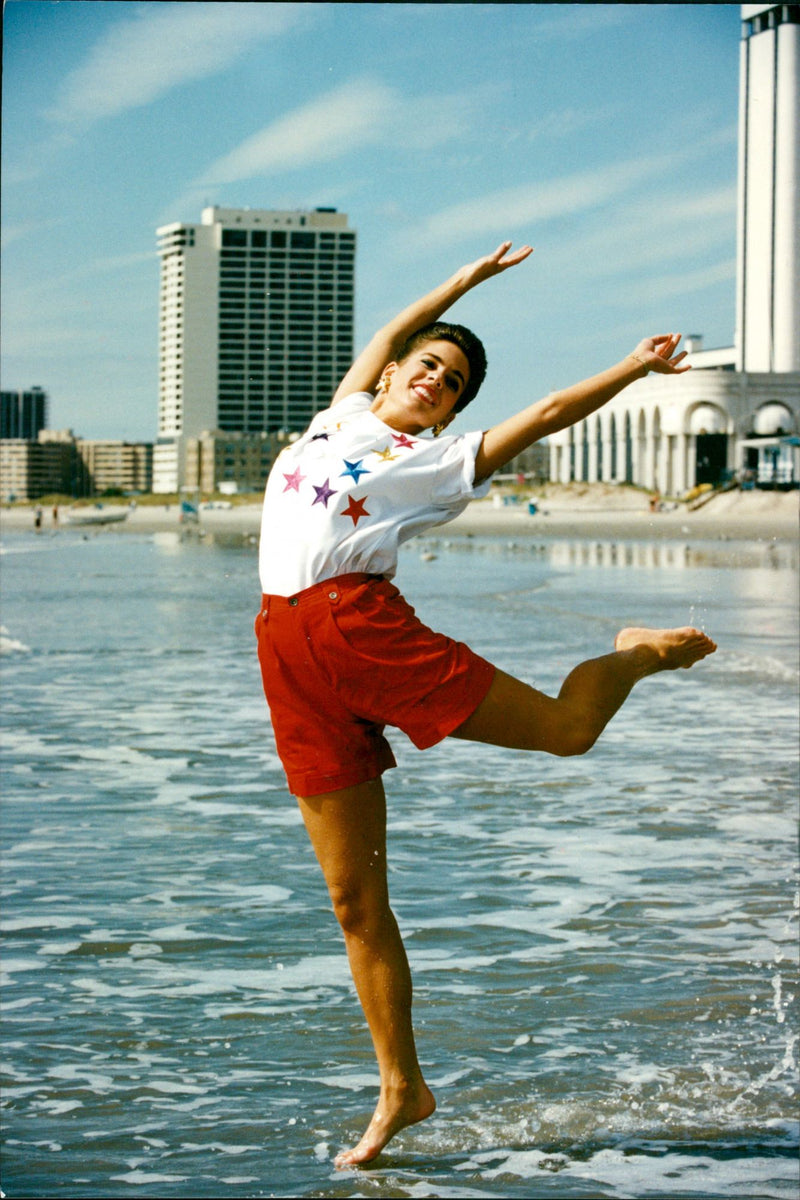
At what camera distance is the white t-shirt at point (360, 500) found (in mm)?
2961

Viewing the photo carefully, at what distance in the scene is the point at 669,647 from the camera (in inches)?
131

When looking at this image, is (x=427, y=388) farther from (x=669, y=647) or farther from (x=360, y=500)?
(x=669, y=647)

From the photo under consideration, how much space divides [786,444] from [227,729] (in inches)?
3216

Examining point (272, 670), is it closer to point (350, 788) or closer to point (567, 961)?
point (350, 788)

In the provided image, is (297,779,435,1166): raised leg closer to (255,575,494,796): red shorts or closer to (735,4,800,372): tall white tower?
(255,575,494,796): red shorts

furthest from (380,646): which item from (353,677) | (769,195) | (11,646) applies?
(769,195)

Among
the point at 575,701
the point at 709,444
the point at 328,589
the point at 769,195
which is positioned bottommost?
the point at 575,701

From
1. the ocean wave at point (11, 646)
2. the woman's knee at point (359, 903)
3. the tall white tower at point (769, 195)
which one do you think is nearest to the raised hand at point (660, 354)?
the woman's knee at point (359, 903)

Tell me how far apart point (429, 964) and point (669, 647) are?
70.2 inches

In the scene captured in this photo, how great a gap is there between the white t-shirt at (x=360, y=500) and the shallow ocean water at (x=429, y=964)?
1.33 m

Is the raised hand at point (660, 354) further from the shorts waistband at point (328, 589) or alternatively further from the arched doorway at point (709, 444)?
the arched doorway at point (709, 444)

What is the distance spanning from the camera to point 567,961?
4691 mm

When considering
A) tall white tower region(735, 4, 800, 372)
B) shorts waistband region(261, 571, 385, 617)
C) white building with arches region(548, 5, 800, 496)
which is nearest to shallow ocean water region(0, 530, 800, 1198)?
shorts waistband region(261, 571, 385, 617)

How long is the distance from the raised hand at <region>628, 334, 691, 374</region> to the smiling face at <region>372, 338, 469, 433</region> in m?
0.37
